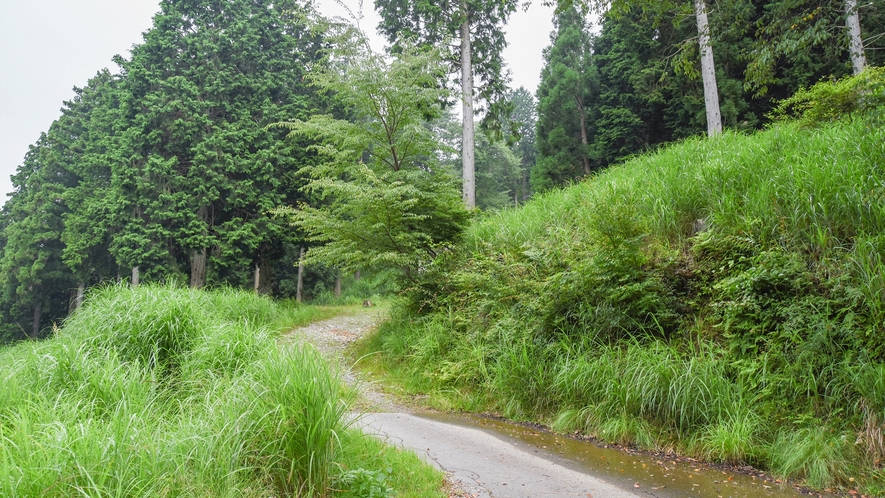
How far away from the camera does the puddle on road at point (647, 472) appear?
131 inches

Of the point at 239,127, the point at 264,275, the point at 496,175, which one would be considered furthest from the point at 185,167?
the point at 496,175

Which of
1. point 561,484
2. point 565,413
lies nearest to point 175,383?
point 561,484

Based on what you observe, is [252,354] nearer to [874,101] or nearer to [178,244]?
[874,101]

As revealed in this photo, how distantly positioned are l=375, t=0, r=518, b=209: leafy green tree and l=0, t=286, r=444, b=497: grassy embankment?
9.93m

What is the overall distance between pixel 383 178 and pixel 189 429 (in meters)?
6.02

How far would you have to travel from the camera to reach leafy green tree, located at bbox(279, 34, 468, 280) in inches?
302

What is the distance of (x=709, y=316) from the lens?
15.4 feet

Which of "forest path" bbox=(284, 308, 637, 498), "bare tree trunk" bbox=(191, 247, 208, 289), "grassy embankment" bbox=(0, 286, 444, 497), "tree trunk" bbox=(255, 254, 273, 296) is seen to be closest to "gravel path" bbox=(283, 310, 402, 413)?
"forest path" bbox=(284, 308, 637, 498)

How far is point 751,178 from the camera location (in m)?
5.61

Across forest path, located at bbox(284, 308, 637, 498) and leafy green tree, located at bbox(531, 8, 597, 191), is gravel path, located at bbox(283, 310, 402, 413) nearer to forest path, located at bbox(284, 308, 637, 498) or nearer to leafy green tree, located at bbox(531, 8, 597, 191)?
forest path, located at bbox(284, 308, 637, 498)

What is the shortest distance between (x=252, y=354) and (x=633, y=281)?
4.20 metres

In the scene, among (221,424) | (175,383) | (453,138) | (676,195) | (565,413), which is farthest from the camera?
(453,138)

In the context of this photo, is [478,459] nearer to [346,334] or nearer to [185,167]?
[346,334]

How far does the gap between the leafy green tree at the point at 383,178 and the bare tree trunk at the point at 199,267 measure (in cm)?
750
